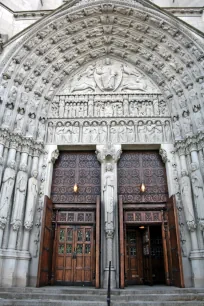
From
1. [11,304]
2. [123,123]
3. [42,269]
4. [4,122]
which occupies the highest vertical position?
[123,123]

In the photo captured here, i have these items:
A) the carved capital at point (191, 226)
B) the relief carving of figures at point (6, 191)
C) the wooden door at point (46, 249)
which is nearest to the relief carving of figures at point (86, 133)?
the wooden door at point (46, 249)

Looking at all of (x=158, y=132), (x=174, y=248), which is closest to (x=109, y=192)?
(x=174, y=248)

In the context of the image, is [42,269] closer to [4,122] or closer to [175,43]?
[4,122]

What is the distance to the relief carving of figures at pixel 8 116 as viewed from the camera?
691cm

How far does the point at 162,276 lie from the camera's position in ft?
25.5

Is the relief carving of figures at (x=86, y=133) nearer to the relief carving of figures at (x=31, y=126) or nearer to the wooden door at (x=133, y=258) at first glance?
the relief carving of figures at (x=31, y=126)

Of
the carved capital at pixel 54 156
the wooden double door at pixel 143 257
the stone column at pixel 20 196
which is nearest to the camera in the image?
the stone column at pixel 20 196

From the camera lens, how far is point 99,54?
927 cm

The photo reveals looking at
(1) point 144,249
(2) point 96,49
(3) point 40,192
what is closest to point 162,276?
(1) point 144,249

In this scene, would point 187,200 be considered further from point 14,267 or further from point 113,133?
point 14,267

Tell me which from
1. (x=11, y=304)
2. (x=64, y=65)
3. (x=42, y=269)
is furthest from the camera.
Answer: (x=64, y=65)

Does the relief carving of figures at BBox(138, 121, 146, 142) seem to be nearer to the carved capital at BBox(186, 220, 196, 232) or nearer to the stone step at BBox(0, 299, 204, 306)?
the carved capital at BBox(186, 220, 196, 232)

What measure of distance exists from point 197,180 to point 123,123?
2995mm

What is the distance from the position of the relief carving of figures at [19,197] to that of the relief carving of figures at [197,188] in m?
4.63
